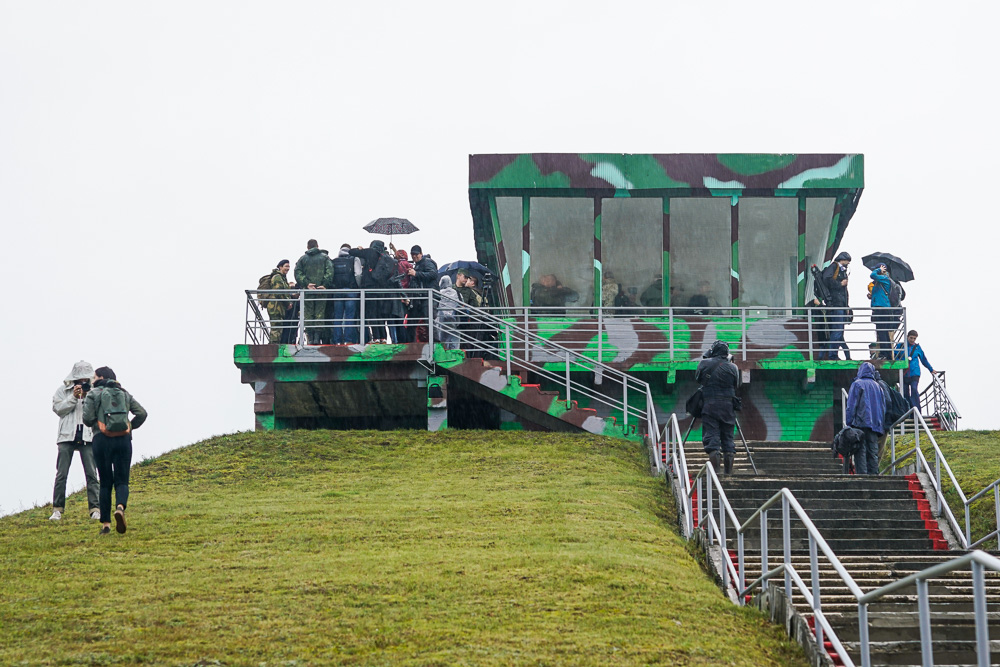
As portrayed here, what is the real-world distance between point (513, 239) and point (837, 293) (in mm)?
6289

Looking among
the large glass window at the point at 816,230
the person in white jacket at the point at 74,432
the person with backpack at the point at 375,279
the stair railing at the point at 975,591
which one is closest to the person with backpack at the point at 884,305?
the large glass window at the point at 816,230

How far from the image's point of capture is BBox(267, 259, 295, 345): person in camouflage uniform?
23141 millimetres

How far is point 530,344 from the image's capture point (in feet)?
78.6

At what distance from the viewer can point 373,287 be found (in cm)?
2361

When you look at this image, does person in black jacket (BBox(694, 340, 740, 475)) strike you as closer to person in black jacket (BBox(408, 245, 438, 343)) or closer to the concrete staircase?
the concrete staircase

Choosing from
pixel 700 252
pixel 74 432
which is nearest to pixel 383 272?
pixel 700 252

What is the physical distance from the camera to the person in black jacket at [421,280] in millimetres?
22984

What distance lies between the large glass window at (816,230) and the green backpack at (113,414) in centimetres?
1585

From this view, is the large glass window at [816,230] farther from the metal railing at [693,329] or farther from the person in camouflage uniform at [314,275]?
the person in camouflage uniform at [314,275]

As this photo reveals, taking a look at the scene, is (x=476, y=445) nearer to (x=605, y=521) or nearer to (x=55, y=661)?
(x=605, y=521)

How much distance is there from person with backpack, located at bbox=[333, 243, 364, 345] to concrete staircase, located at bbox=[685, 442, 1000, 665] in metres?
6.51

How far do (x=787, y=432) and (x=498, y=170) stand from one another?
737cm

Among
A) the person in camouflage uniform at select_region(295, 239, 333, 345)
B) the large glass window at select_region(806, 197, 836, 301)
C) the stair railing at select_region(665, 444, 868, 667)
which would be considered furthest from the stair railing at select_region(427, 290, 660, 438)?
the stair railing at select_region(665, 444, 868, 667)

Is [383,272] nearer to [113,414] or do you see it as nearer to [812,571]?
[113,414]
